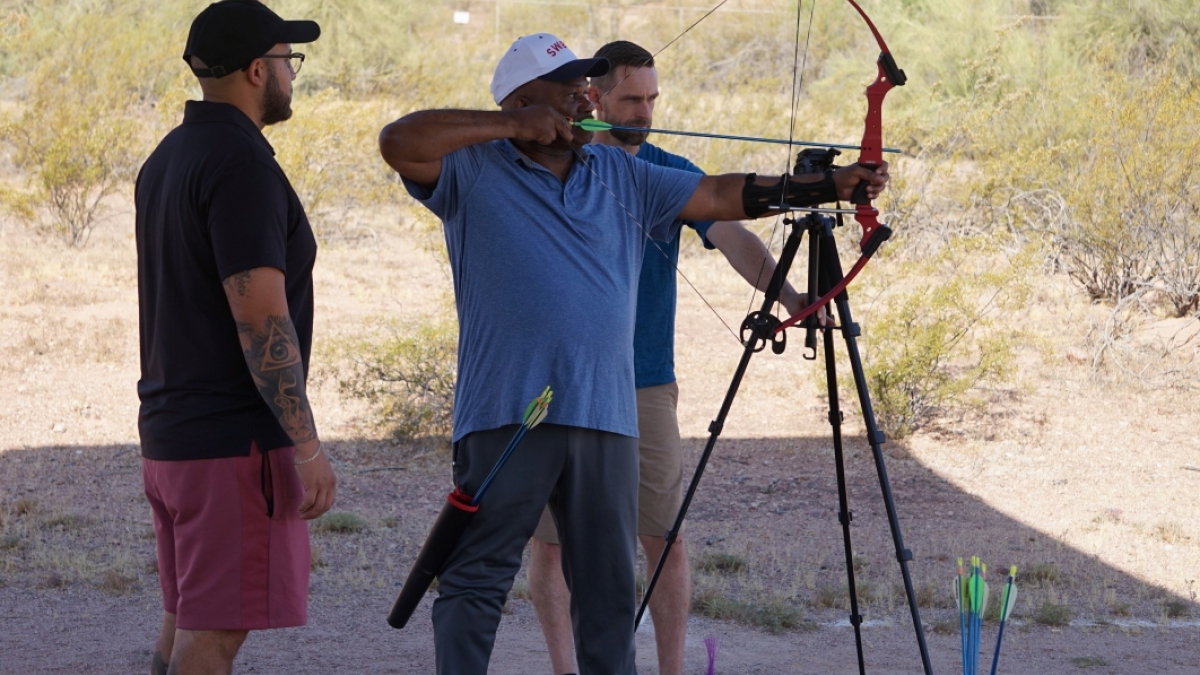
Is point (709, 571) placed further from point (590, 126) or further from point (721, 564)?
point (590, 126)

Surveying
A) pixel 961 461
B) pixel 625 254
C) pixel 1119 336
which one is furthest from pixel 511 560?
pixel 1119 336

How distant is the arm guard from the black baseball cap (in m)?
1.05

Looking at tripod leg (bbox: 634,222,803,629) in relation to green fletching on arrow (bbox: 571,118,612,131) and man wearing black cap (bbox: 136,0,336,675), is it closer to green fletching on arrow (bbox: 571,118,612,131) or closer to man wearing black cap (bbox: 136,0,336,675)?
green fletching on arrow (bbox: 571,118,612,131)

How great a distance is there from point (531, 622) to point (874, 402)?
3.79 metres

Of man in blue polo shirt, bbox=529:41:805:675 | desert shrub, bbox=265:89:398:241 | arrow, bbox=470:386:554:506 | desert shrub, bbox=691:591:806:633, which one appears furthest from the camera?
desert shrub, bbox=265:89:398:241

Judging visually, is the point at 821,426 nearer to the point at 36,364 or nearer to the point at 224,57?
the point at 36,364

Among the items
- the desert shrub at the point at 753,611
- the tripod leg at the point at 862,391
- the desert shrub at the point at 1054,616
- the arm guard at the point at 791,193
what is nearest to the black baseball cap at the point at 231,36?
the arm guard at the point at 791,193

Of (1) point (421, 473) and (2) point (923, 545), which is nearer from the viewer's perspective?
(2) point (923, 545)

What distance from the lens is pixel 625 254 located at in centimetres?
279

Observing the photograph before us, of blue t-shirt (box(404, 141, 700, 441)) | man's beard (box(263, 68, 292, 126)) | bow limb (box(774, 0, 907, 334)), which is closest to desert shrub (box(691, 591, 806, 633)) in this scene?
bow limb (box(774, 0, 907, 334))

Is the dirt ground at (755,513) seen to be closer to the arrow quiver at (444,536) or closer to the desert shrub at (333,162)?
the arrow quiver at (444,536)

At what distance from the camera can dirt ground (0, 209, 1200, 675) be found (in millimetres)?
4234

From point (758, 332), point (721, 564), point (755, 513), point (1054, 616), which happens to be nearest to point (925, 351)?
point (755, 513)

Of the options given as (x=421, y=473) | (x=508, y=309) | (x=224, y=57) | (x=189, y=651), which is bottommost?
(x=421, y=473)
